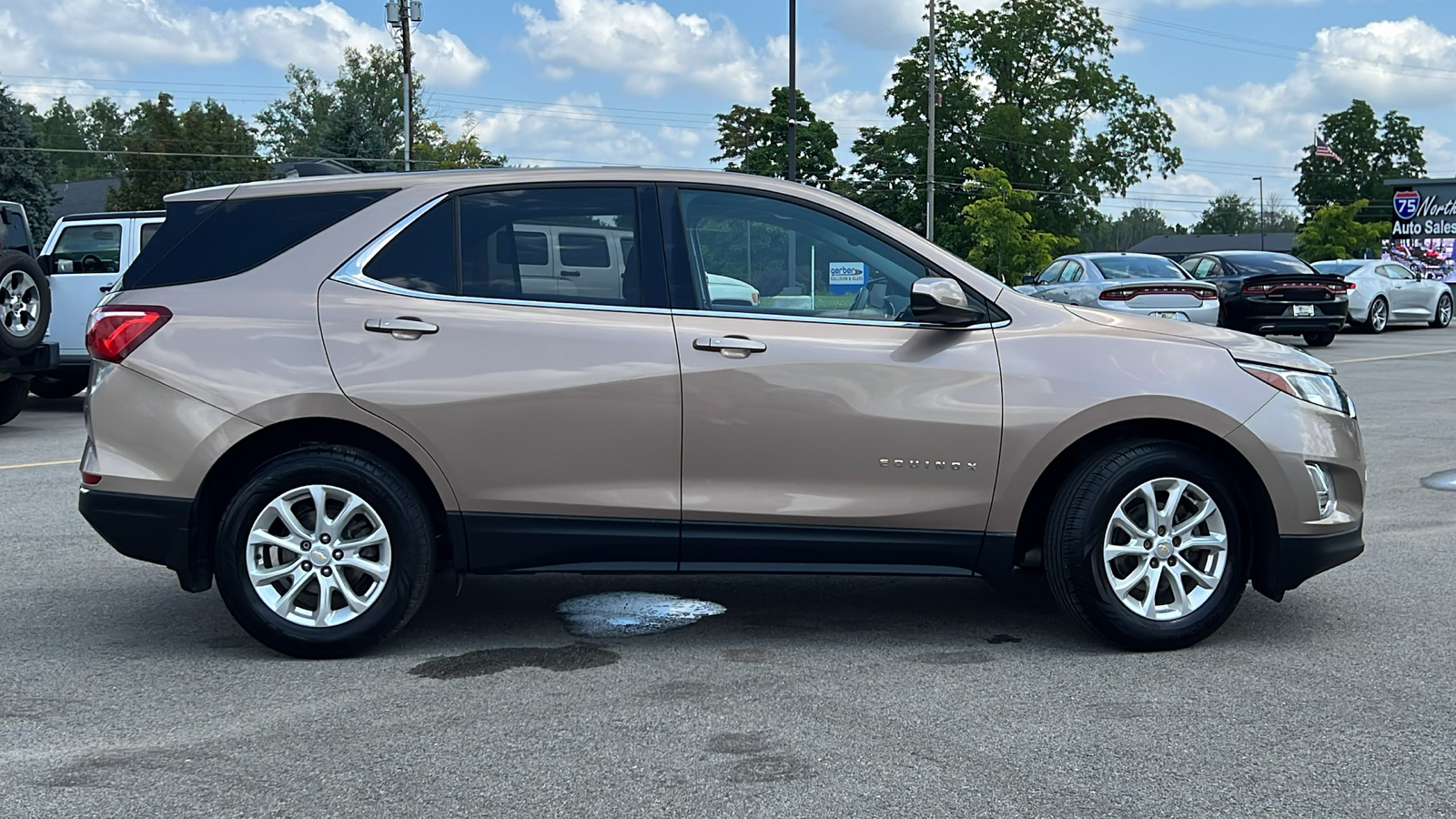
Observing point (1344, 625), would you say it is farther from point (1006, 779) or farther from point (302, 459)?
point (302, 459)

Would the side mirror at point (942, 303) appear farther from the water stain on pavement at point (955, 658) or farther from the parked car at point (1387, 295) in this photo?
the parked car at point (1387, 295)

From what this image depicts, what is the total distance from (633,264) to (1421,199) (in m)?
45.3

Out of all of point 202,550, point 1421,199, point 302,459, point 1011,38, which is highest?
point 1011,38

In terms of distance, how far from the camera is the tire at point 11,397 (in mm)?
12562

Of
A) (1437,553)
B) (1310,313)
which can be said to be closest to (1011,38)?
(1310,313)

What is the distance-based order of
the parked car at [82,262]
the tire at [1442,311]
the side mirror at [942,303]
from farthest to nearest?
the tire at [1442,311]
the parked car at [82,262]
the side mirror at [942,303]

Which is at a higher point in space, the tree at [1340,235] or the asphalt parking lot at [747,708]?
the tree at [1340,235]

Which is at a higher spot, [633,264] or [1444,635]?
[633,264]

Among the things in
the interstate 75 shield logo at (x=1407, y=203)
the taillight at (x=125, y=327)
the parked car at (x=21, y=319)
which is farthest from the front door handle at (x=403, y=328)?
the interstate 75 shield logo at (x=1407, y=203)

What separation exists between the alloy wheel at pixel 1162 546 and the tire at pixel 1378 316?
1027 inches

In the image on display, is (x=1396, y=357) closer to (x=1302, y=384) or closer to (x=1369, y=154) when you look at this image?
(x=1302, y=384)

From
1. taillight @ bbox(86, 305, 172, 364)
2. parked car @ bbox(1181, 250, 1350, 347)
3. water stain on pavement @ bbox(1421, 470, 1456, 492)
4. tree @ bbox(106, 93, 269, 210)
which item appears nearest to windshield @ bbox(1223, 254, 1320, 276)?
parked car @ bbox(1181, 250, 1350, 347)

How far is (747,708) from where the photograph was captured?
14.3 ft

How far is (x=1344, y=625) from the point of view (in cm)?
542
